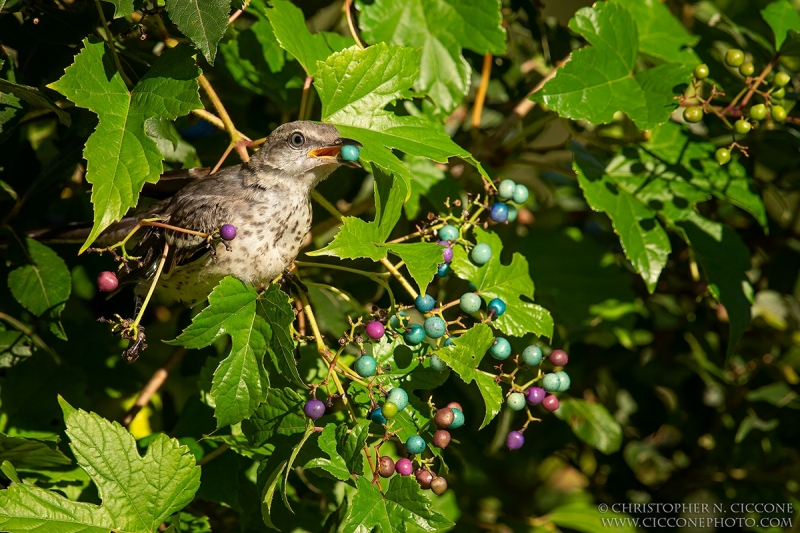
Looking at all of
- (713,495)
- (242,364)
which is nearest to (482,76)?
(242,364)

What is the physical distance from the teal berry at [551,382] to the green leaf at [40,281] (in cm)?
124

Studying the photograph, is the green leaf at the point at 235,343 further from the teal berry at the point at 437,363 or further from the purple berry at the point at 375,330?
the teal berry at the point at 437,363

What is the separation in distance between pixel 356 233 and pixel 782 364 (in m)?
2.10

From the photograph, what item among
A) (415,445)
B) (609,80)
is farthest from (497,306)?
(609,80)

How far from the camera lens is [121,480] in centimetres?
173

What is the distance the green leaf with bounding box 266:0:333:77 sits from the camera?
2.03 meters

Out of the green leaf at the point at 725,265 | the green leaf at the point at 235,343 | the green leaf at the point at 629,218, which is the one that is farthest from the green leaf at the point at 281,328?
the green leaf at the point at 725,265

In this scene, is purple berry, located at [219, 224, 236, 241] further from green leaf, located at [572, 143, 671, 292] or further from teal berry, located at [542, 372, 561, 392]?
green leaf, located at [572, 143, 671, 292]

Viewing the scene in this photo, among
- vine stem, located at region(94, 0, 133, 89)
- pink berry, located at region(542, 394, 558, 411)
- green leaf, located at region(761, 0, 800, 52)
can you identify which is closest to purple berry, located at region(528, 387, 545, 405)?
pink berry, located at region(542, 394, 558, 411)

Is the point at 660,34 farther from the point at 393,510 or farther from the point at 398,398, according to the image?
the point at 393,510

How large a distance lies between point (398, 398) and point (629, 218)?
1052mm

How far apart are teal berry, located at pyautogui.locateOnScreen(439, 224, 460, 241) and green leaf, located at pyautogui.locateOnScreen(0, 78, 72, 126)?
0.92 meters

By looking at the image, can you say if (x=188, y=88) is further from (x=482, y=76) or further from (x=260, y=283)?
(x=482, y=76)

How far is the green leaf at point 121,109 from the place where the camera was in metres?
1.61
